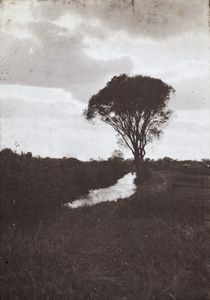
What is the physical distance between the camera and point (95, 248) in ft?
21.2

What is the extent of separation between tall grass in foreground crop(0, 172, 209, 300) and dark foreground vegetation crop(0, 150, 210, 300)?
0.02m

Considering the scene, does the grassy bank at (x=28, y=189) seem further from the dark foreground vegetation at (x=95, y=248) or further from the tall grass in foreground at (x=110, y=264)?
the tall grass in foreground at (x=110, y=264)

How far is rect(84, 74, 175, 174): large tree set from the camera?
2150 centimetres

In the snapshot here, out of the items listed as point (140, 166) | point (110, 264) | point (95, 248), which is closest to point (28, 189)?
point (95, 248)

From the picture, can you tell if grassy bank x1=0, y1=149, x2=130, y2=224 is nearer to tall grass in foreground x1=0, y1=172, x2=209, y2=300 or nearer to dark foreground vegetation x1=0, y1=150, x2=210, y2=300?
dark foreground vegetation x1=0, y1=150, x2=210, y2=300

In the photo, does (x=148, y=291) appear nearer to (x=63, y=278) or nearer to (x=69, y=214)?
(x=63, y=278)

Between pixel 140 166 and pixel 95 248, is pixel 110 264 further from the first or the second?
pixel 140 166

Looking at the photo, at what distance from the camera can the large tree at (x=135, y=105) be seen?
70.5 ft

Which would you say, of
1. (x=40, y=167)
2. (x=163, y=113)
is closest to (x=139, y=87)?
(x=163, y=113)

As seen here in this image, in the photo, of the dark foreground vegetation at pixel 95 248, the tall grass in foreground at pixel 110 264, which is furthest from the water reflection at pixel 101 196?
the tall grass in foreground at pixel 110 264

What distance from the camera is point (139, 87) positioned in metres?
21.3

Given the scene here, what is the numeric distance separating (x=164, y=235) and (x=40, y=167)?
17.8ft

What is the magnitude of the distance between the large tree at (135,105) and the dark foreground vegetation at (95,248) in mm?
12185

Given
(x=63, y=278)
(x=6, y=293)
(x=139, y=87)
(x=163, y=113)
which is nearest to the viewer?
(x=6, y=293)
